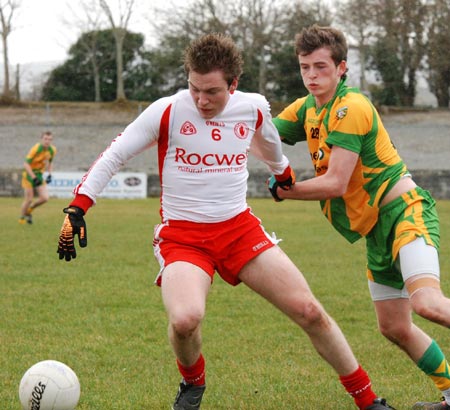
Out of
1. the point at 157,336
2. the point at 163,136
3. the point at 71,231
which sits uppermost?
the point at 163,136

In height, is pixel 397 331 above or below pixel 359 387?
above

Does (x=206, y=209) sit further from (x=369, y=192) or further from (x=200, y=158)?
(x=369, y=192)

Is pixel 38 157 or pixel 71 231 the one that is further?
pixel 38 157

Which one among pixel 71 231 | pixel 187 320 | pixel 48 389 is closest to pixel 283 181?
pixel 187 320

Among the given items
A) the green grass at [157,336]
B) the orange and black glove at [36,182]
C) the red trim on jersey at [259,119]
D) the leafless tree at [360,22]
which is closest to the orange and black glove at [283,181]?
the red trim on jersey at [259,119]

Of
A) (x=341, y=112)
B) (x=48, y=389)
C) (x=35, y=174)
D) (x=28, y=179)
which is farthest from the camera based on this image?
(x=35, y=174)

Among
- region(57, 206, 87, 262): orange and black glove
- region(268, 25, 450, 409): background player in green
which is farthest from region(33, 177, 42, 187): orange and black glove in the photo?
region(57, 206, 87, 262): orange and black glove

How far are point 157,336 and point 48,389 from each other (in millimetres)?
2781

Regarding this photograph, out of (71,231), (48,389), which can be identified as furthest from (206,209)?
(48,389)

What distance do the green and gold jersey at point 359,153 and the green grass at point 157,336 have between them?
1236mm

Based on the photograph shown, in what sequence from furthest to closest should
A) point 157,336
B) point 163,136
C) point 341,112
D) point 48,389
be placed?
1. point 157,336
2. point 341,112
3. point 163,136
4. point 48,389

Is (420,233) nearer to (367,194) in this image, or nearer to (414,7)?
(367,194)

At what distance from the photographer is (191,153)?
4.98 m

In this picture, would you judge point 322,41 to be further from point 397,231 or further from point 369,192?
point 397,231
